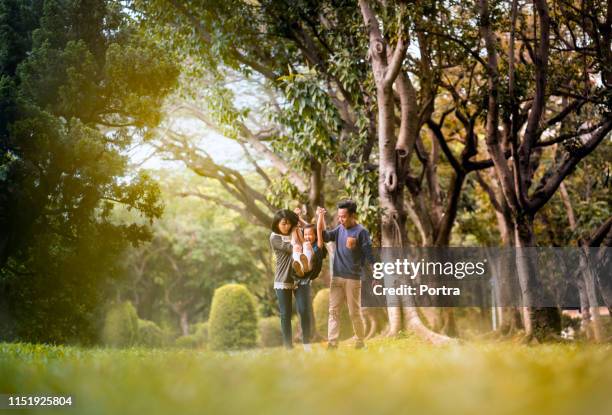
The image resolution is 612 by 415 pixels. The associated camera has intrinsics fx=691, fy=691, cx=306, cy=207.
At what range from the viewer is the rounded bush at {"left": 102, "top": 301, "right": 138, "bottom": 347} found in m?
26.5

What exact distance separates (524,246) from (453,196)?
9.90ft

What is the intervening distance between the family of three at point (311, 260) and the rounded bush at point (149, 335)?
21.5 metres

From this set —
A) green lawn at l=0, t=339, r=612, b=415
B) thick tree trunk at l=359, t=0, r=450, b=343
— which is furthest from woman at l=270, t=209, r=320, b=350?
green lawn at l=0, t=339, r=612, b=415

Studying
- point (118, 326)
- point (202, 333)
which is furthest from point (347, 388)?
point (202, 333)

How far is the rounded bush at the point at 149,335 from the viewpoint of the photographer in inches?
1206

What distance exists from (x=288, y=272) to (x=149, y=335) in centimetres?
2307

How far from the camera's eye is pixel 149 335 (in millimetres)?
31234

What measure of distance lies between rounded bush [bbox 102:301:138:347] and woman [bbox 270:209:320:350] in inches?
708

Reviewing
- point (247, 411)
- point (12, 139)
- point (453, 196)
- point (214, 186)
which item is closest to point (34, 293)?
point (12, 139)

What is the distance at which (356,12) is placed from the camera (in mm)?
15250

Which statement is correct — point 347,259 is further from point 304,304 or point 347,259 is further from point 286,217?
point 286,217

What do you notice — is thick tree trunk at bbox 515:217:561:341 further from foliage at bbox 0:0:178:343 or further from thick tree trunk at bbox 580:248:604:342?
foliage at bbox 0:0:178:343

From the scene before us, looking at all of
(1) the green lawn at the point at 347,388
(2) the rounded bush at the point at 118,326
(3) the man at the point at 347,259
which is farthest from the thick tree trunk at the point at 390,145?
(2) the rounded bush at the point at 118,326

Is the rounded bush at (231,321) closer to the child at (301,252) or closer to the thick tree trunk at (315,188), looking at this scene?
the thick tree trunk at (315,188)
